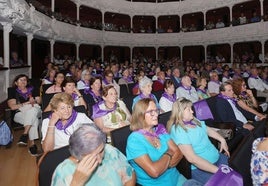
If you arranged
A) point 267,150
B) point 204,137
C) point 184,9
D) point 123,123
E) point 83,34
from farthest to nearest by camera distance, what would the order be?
point 184,9 → point 83,34 → point 123,123 → point 204,137 → point 267,150

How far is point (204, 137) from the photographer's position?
8.14ft

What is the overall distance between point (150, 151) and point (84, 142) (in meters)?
0.77

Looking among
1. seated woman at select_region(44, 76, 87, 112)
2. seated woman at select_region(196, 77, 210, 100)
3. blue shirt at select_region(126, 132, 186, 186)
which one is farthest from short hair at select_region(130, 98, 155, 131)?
seated woman at select_region(196, 77, 210, 100)

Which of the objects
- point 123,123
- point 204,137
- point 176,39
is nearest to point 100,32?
point 176,39

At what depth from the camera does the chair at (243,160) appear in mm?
1606

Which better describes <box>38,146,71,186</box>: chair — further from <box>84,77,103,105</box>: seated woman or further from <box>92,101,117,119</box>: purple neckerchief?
<box>84,77,103,105</box>: seated woman

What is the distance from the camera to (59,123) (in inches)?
110

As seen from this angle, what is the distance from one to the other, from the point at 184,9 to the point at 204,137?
1813cm

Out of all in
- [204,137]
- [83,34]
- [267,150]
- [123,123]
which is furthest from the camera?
[83,34]

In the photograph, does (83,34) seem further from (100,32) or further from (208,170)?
(208,170)

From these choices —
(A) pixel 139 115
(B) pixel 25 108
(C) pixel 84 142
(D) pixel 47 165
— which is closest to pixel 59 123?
(A) pixel 139 115

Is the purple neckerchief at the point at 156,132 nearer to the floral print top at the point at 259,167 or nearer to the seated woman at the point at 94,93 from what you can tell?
the floral print top at the point at 259,167

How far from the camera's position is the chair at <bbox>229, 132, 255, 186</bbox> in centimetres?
161

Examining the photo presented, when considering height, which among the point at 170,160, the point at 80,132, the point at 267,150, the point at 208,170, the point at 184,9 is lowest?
the point at 208,170
